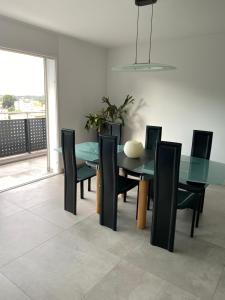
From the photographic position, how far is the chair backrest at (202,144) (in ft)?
10.6

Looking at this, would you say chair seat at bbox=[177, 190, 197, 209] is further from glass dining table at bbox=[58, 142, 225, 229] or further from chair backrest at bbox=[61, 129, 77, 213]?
chair backrest at bbox=[61, 129, 77, 213]

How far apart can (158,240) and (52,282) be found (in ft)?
3.67

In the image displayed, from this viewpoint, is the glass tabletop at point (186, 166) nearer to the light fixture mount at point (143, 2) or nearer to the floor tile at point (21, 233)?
the floor tile at point (21, 233)

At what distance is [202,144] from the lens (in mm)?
3318

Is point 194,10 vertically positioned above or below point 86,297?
above

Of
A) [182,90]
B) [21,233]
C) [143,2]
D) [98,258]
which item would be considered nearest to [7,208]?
[21,233]

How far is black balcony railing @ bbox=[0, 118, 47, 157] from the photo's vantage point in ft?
17.6

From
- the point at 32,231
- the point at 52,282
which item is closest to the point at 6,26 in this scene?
the point at 32,231

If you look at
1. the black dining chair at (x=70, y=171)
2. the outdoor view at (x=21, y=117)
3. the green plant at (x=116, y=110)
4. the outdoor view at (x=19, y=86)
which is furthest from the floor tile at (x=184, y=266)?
the outdoor view at (x=19, y=86)

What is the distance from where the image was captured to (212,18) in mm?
3170

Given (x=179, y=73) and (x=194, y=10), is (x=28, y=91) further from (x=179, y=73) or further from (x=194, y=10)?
(x=194, y=10)

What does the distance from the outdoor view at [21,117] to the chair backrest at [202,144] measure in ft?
9.72

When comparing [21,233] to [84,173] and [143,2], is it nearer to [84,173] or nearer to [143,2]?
[84,173]

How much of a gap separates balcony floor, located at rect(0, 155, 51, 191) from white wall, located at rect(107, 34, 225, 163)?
226cm
